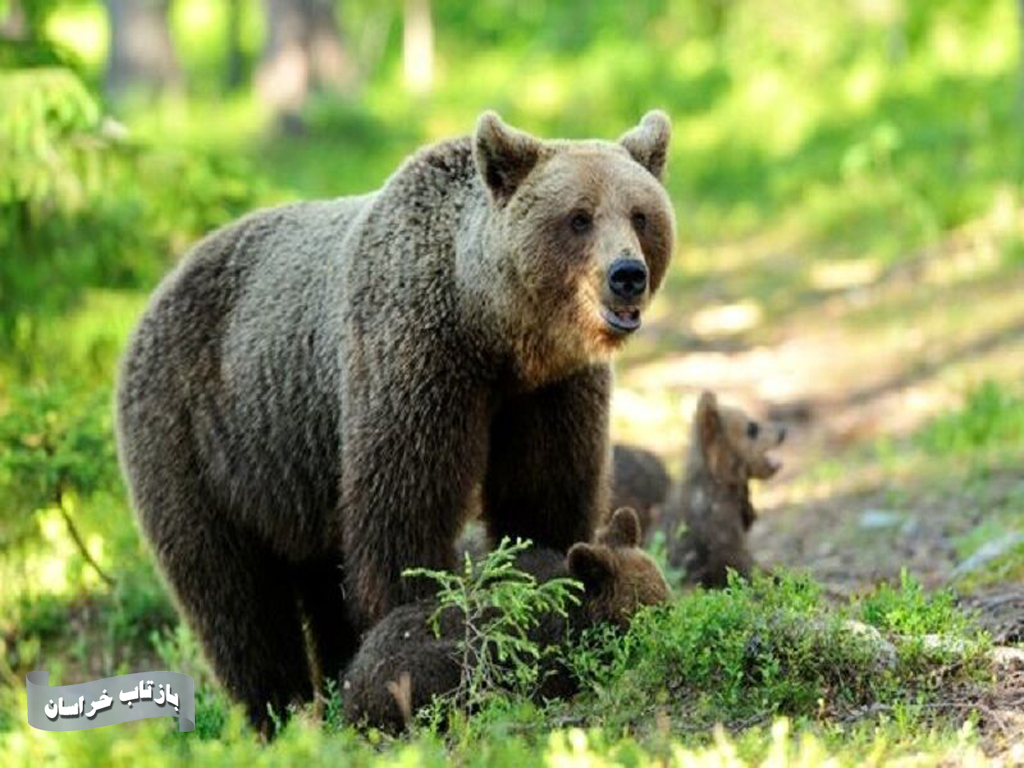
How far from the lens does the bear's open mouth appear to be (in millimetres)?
6703

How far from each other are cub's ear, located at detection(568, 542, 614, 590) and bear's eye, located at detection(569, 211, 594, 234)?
113cm

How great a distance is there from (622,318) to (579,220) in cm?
41

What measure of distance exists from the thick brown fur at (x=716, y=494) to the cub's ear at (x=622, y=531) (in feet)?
7.46

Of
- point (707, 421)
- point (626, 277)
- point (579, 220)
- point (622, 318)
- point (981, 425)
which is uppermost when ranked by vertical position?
point (579, 220)

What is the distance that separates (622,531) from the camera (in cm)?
744

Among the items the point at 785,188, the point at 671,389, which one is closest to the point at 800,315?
the point at 671,389

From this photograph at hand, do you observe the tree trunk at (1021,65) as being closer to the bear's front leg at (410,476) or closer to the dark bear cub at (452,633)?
the dark bear cub at (452,633)

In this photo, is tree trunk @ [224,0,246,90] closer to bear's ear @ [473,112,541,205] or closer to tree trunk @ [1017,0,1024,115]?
tree trunk @ [1017,0,1024,115]

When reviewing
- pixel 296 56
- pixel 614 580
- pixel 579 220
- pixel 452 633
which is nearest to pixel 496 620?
pixel 452 633

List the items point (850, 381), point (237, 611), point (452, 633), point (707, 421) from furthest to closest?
point (850, 381)
point (707, 421)
point (237, 611)
point (452, 633)

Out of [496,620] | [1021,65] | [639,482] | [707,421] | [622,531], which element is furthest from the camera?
[1021,65]

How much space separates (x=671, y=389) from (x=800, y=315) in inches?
91.8

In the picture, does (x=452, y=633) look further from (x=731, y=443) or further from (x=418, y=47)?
(x=418, y=47)

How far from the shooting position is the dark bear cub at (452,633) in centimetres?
→ 666
